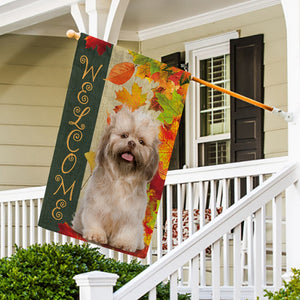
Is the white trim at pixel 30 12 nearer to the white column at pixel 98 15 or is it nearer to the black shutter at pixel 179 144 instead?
the white column at pixel 98 15

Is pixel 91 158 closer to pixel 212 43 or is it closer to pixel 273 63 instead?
pixel 273 63

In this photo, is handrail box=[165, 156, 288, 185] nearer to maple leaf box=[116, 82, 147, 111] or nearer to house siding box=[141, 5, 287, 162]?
maple leaf box=[116, 82, 147, 111]

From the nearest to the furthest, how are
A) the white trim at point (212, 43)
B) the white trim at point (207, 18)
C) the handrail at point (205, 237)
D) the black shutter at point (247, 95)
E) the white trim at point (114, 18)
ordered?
1. the handrail at point (205, 237)
2. the white trim at point (114, 18)
3. the black shutter at point (247, 95)
4. the white trim at point (207, 18)
5. the white trim at point (212, 43)

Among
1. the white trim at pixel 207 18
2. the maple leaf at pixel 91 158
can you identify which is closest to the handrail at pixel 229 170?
the maple leaf at pixel 91 158

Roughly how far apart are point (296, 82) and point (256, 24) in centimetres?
318

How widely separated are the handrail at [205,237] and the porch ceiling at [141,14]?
3125mm

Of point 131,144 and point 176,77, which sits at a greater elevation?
point 176,77

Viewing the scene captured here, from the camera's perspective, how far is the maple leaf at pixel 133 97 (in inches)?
165

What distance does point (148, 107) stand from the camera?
4.20 metres

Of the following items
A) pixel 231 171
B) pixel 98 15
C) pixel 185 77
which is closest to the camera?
pixel 185 77

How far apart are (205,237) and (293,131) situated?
3.03ft

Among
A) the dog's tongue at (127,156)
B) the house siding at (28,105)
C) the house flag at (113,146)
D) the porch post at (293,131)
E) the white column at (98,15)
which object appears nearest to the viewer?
the porch post at (293,131)

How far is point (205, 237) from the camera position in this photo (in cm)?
348

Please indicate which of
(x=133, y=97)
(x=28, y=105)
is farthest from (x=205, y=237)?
(x=28, y=105)
